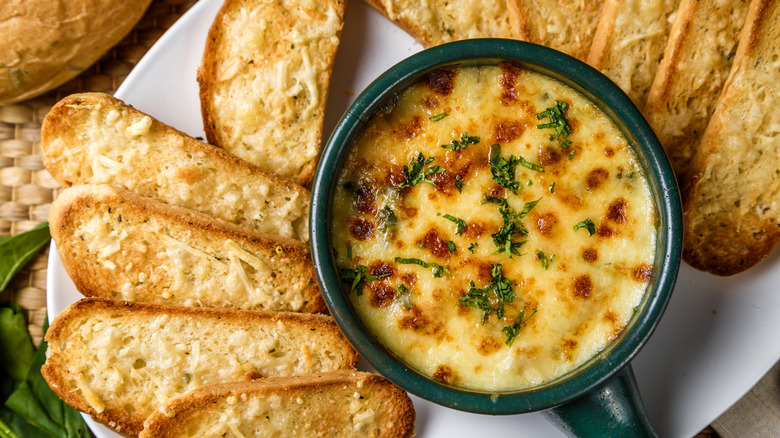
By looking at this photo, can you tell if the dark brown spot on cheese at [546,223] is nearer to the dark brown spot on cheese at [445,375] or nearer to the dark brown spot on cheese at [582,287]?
the dark brown spot on cheese at [582,287]

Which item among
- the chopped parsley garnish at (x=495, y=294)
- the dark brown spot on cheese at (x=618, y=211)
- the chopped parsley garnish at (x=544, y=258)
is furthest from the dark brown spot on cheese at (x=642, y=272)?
the chopped parsley garnish at (x=495, y=294)

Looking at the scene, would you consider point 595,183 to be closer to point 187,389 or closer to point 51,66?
point 187,389

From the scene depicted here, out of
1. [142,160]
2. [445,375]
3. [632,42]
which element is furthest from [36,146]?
[632,42]

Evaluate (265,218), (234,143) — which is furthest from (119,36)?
(265,218)

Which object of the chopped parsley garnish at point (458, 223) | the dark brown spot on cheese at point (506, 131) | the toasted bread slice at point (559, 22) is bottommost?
the chopped parsley garnish at point (458, 223)

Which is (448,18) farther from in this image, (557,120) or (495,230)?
(495,230)

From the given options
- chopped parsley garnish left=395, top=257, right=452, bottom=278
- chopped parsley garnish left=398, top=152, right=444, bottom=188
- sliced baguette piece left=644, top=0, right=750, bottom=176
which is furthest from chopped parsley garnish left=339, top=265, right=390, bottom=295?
sliced baguette piece left=644, top=0, right=750, bottom=176

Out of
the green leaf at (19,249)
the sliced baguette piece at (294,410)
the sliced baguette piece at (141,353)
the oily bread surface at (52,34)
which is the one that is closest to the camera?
the sliced baguette piece at (294,410)

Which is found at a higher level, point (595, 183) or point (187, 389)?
point (595, 183)
